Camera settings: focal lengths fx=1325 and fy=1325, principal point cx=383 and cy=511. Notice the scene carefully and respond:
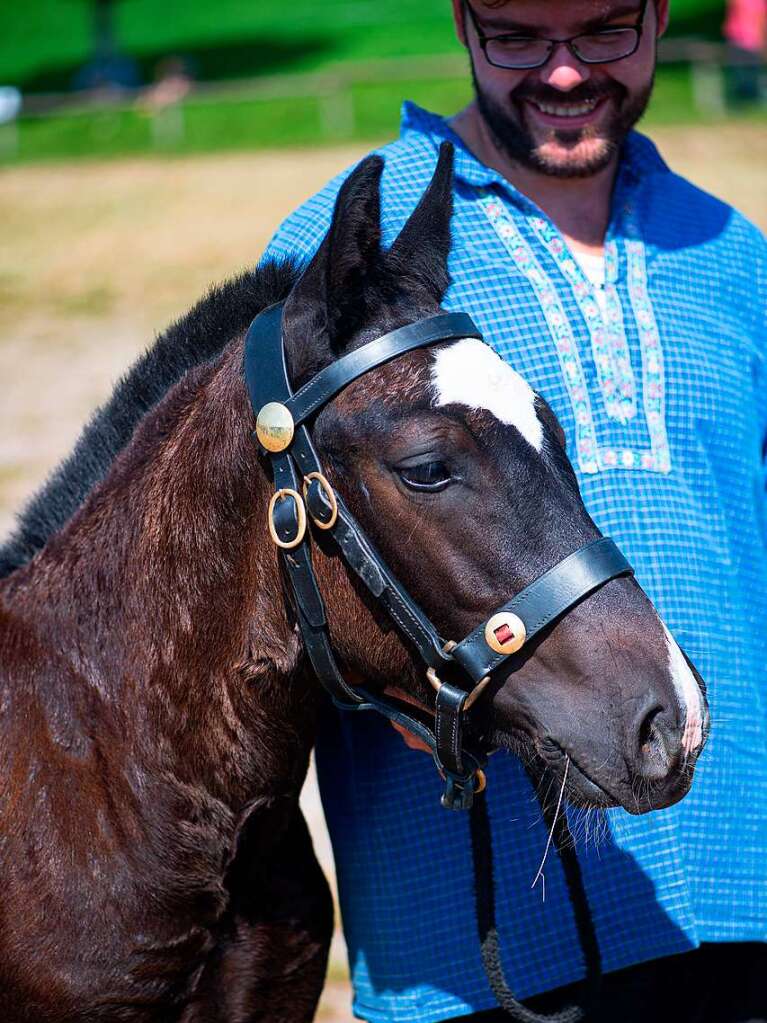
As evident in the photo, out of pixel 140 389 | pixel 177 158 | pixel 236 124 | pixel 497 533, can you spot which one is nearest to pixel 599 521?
pixel 497 533

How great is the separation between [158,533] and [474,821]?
37.2 inches

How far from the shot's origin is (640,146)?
11.5 ft

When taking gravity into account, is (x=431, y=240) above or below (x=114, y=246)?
above

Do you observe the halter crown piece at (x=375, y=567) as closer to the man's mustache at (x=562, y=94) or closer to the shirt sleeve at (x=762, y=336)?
the man's mustache at (x=562, y=94)

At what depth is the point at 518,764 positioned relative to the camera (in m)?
3.04

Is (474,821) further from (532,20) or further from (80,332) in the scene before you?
(80,332)

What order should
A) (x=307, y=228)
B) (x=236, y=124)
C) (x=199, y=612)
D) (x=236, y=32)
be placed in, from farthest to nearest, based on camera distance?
(x=236, y=32), (x=236, y=124), (x=307, y=228), (x=199, y=612)

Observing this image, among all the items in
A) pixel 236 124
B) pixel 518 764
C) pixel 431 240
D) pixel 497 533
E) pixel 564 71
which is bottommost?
pixel 236 124

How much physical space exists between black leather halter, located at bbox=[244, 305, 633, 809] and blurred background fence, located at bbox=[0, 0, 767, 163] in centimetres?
1847

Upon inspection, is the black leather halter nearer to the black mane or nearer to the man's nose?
the black mane

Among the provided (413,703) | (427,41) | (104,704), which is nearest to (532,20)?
(413,703)

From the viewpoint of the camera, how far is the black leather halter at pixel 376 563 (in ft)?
7.55

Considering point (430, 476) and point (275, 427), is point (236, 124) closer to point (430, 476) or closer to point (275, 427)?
point (275, 427)

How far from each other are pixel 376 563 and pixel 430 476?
0.62 feet
